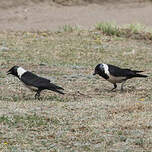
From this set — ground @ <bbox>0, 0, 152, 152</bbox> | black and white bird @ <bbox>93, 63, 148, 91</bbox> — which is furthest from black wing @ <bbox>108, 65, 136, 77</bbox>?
ground @ <bbox>0, 0, 152, 152</bbox>

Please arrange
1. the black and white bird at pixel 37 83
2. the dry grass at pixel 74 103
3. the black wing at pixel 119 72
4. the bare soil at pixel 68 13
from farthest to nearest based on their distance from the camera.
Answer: the bare soil at pixel 68 13
the black wing at pixel 119 72
the black and white bird at pixel 37 83
the dry grass at pixel 74 103

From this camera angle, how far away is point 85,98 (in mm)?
9047

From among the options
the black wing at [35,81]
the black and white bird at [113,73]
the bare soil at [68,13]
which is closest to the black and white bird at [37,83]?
the black wing at [35,81]

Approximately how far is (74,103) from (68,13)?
44.3 feet

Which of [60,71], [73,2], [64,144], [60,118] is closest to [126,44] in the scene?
[60,71]

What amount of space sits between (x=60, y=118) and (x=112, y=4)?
16.0m

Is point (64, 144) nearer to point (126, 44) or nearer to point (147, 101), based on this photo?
point (147, 101)

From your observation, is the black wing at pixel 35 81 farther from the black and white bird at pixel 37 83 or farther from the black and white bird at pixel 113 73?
the black and white bird at pixel 113 73

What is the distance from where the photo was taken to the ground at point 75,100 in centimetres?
630

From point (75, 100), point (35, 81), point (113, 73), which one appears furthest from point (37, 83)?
point (113, 73)

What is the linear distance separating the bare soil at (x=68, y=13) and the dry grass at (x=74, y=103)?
4.61 metres

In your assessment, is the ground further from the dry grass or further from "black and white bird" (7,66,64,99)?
"black and white bird" (7,66,64,99)

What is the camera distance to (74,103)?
8.38 metres

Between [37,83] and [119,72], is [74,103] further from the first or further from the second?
[119,72]
